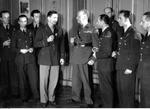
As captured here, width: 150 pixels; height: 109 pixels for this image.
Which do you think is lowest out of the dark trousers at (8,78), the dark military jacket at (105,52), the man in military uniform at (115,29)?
the dark trousers at (8,78)

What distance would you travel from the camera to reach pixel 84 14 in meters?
4.62

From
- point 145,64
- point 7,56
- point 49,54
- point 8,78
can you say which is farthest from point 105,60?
point 8,78

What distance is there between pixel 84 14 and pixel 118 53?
909mm

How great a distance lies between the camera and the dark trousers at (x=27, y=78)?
16.3ft

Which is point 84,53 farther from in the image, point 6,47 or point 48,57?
point 6,47

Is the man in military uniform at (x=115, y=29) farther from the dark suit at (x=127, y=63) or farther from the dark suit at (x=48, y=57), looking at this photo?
the dark suit at (x=48, y=57)

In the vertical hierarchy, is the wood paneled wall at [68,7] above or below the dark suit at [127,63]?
above

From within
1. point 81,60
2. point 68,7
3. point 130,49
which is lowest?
point 81,60

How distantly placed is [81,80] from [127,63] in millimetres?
1081

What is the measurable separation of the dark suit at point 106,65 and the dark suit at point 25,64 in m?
1.26

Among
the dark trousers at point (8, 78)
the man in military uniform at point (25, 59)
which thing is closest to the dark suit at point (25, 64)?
the man in military uniform at point (25, 59)

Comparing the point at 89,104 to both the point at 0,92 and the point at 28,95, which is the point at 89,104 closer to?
the point at 28,95

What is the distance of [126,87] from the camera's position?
13.6 ft

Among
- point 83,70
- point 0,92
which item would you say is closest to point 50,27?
point 83,70
